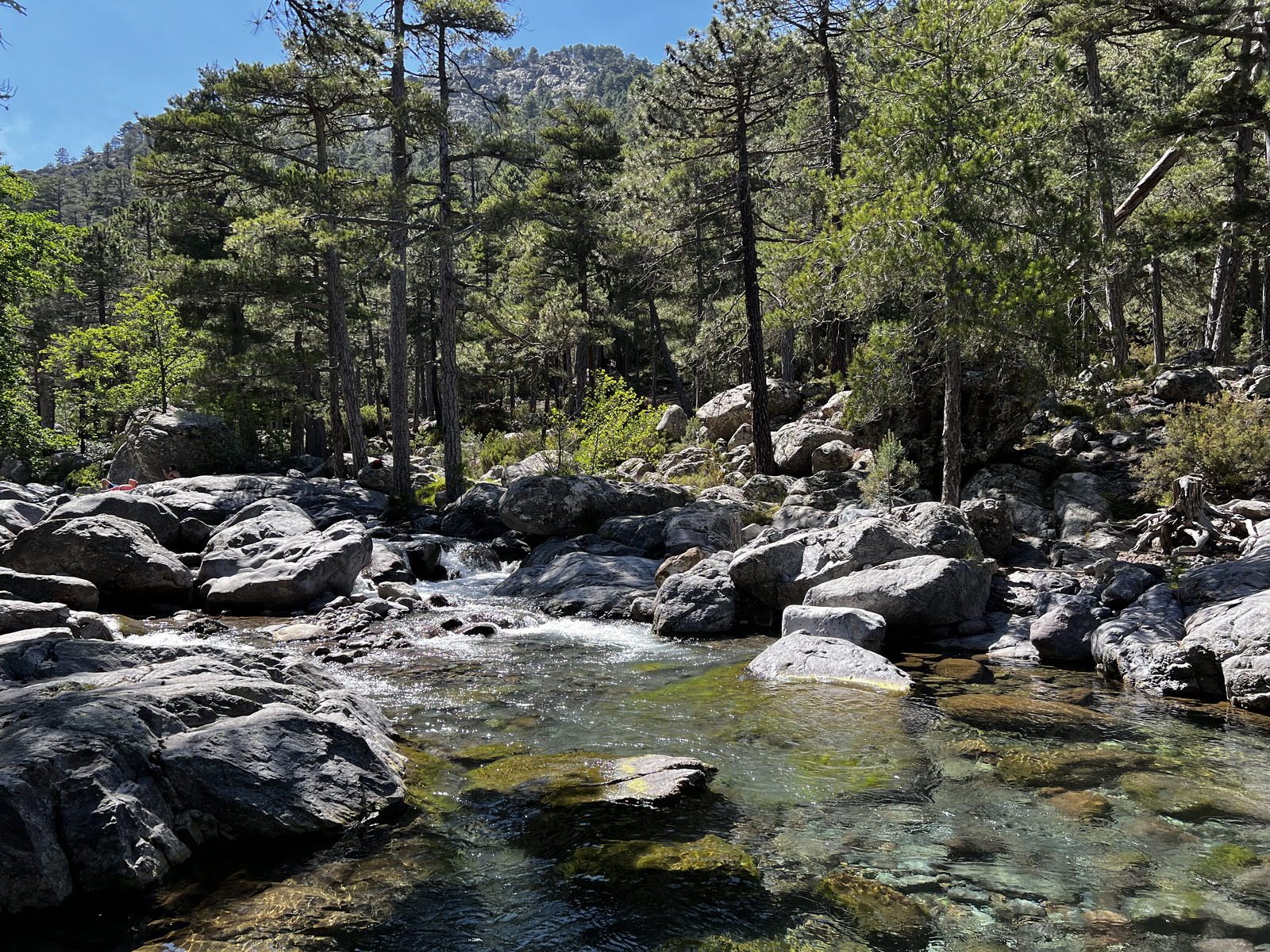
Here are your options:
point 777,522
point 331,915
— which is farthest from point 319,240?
point 331,915

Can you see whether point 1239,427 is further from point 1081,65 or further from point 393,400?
point 393,400

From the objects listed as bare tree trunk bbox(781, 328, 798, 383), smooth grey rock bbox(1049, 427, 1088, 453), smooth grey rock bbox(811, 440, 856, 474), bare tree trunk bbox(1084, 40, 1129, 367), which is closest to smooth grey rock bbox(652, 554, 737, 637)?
smooth grey rock bbox(811, 440, 856, 474)

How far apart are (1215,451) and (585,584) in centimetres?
1056

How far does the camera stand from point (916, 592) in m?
9.80

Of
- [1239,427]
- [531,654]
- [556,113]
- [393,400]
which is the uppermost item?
[556,113]

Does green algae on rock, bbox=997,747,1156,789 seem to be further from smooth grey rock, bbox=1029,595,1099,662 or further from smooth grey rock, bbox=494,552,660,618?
smooth grey rock, bbox=494,552,660,618

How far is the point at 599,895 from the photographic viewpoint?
4219 millimetres

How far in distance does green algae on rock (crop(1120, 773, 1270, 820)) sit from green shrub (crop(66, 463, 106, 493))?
25.8 meters

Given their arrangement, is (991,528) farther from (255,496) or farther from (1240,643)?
(255,496)

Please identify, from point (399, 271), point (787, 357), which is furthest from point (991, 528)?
point (787, 357)

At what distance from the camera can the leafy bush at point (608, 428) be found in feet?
66.0

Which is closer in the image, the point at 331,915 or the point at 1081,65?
the point at 331,915

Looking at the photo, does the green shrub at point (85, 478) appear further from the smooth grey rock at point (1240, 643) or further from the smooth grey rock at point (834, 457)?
the smooth grey rock at point (1240, 643)

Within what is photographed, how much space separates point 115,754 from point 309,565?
7.92m
